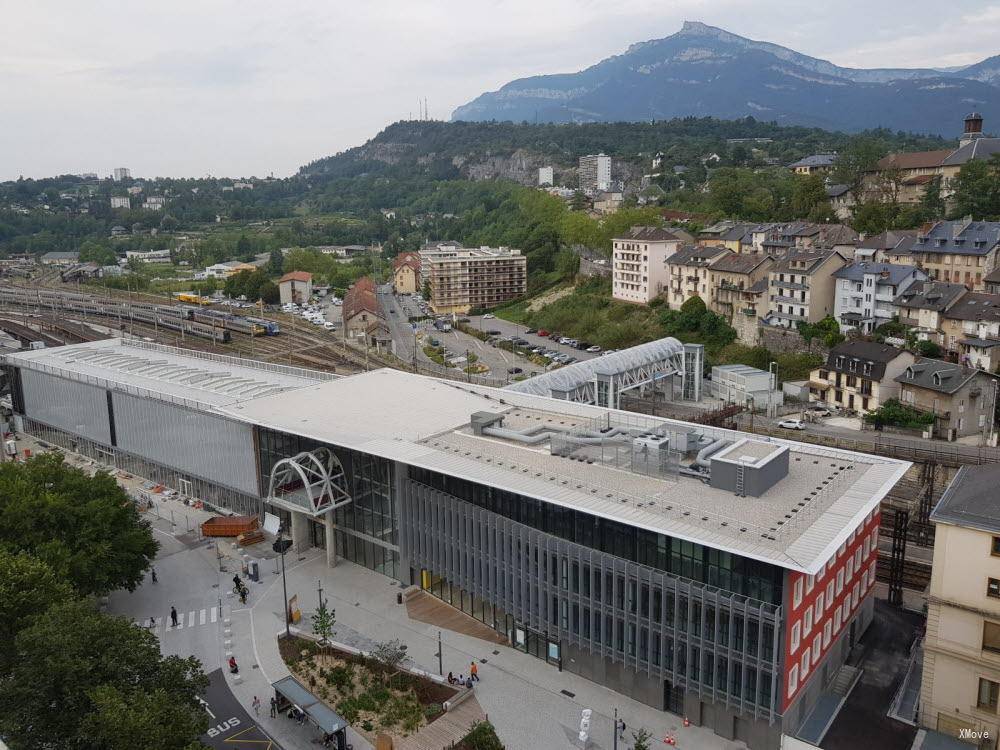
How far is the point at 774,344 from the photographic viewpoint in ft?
219

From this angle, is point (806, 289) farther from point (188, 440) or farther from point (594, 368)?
point (188, 440)

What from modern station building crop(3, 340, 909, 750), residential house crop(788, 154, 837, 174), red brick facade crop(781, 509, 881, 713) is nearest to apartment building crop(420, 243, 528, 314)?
residential house crop(788, 154, 837, 174)

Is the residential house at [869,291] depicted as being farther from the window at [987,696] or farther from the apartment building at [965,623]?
the window at [987,696]

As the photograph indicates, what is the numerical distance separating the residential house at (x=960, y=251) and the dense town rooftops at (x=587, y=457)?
40.4 m

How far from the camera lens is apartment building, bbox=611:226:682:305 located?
84.2m

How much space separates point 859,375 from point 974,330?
28.8ft

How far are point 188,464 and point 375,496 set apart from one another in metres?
16.7

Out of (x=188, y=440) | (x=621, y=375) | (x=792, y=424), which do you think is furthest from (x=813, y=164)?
(x=188, y=440)

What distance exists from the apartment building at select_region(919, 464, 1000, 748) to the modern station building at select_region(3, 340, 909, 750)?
2.63 m

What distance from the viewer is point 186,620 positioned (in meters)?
32.8

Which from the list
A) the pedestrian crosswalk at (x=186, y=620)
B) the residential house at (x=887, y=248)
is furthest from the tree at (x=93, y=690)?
the residential house at (x=887, y=248)

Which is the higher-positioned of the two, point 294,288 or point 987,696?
point 294,288

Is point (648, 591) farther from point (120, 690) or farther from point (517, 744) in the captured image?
point (120, 690)

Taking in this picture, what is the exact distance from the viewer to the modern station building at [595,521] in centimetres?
2341
